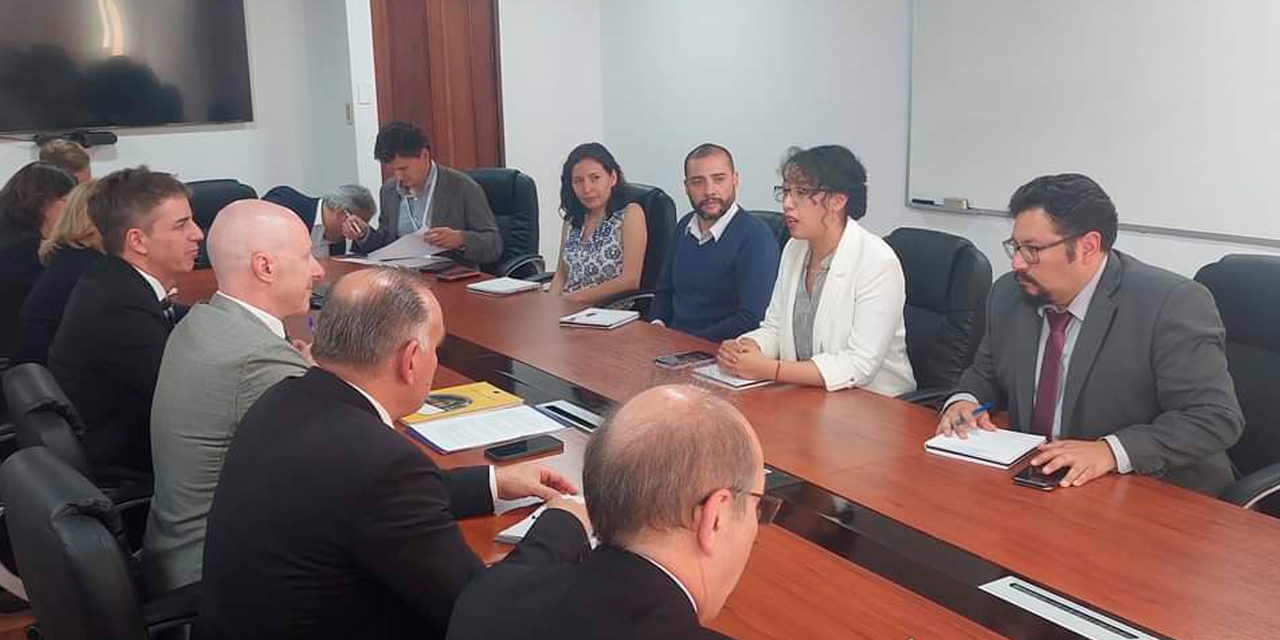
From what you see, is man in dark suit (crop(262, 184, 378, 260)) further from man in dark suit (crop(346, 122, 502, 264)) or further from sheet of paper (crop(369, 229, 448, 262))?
sheet of paper (crop(369, 229, 448, 262))

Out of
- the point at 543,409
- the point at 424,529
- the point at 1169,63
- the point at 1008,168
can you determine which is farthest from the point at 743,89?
the point at 424,529

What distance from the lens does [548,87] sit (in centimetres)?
680

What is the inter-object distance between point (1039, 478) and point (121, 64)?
17.3ft

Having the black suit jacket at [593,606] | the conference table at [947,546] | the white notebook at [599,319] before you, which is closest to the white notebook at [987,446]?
the conference table at [947,546]

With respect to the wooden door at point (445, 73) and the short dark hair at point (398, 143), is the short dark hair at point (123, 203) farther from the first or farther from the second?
the wooden door at point (445, 73)

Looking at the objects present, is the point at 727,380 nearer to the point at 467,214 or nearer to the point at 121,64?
the point at 467,214

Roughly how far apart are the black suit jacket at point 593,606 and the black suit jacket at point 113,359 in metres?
1.67

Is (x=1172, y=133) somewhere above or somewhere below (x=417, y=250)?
above

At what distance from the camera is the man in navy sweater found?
350 centimetres

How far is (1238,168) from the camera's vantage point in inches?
138

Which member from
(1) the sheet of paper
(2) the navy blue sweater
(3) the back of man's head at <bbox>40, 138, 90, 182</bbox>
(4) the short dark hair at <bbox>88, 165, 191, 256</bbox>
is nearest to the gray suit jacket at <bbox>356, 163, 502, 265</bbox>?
(1) the sheet of paper

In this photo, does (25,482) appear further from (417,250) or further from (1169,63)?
(1169,63)

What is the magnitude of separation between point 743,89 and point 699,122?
17.3 inches

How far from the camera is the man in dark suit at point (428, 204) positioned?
4.78 m
